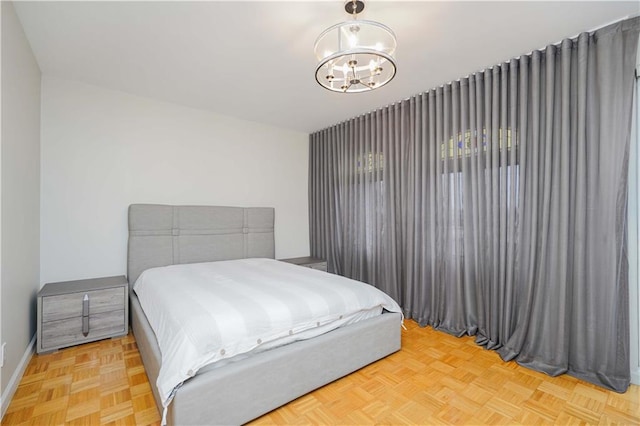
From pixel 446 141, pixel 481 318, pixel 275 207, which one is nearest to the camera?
pixel 481 318

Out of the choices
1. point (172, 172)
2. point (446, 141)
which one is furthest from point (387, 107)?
point (172, 172)

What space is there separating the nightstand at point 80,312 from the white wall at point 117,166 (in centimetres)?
41

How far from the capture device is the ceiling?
77.0 inches

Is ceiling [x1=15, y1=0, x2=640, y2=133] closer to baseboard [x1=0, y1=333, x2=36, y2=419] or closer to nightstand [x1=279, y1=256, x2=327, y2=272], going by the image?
nightstand [x1=279, y1=256, x2=327, y2=272]

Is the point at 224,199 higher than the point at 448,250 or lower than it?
higher

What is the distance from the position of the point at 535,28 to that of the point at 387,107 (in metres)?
1.71

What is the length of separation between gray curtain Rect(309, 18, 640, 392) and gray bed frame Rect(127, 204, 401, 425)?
38.5 inches

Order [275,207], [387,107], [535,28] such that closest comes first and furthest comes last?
[535,28] → [387,107] → [275,207]

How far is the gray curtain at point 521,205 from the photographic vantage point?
2078mm

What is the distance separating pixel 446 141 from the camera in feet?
10.1

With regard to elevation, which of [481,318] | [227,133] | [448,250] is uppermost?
[227,133]

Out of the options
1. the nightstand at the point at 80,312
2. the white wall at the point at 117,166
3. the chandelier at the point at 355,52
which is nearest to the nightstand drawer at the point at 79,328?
the nightstand at the point at 80,312

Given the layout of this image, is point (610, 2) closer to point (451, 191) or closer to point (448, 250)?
point (451, 191)

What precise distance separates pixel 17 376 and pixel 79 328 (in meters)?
0.59
